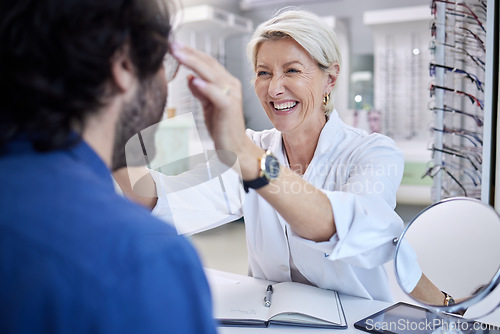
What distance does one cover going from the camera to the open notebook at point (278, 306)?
2.84 ft

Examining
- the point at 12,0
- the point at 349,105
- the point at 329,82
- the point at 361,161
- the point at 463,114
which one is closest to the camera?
the point at 12,0

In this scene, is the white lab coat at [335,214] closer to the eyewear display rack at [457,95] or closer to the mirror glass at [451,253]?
the mirror glass at [451,253]

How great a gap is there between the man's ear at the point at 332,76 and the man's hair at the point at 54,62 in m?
0.95

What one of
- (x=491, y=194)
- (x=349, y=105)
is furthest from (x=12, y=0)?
(x=349, y=105)

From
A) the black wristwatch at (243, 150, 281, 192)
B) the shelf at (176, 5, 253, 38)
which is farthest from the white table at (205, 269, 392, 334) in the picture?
the shelf at (176, 5, 253, 38)

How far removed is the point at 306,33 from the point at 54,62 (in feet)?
2.97

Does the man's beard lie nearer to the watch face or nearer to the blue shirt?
the blue shirt

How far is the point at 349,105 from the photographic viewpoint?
4.21 m

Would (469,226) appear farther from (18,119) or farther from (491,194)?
(18,119)

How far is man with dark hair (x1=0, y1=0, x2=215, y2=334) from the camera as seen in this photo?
0.36m

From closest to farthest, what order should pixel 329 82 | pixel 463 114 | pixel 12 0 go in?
pixel 12 0 → pixel 329 82 → pixel 463 114

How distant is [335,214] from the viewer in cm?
89

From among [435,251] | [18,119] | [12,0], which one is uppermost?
[12,0]

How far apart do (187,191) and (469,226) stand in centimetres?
66
